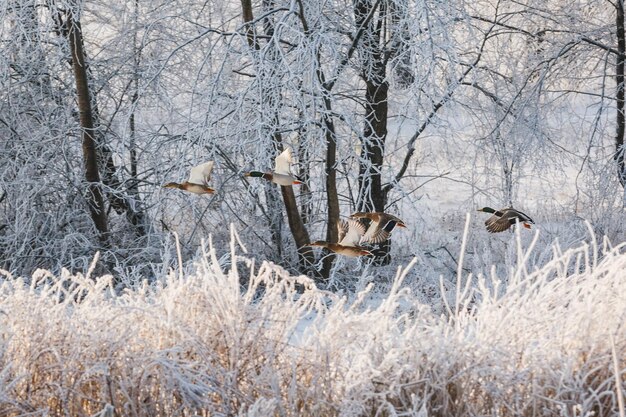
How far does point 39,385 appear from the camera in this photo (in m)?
3.15

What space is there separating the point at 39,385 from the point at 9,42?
4.88 m

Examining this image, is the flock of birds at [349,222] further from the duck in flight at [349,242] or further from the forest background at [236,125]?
the forest background at [236,125]

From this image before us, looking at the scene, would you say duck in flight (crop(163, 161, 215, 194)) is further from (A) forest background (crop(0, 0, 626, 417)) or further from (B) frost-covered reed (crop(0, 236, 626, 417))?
(B) frost-covered reed (crop(0, 236, 626, 417))

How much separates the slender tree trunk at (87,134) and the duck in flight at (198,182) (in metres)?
2.52

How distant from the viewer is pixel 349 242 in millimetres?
4500

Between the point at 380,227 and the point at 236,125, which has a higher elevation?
the point at 236,125

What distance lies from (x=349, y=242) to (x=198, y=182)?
2.62 feet

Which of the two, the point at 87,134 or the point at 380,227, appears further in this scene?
the point at 87,134

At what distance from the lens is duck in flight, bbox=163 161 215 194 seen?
4461mm

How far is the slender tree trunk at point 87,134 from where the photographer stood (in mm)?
6855

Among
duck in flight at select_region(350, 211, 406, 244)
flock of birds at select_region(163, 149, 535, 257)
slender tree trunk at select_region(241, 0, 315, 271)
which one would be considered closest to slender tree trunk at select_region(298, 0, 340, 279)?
slender tree trunk at select_region(241, 0, 315, 271)

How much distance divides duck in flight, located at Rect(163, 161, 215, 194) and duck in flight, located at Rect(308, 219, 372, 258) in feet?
1.98

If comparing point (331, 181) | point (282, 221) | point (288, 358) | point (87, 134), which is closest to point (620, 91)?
point (331, 181)

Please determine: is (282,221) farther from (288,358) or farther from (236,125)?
(288,358)
